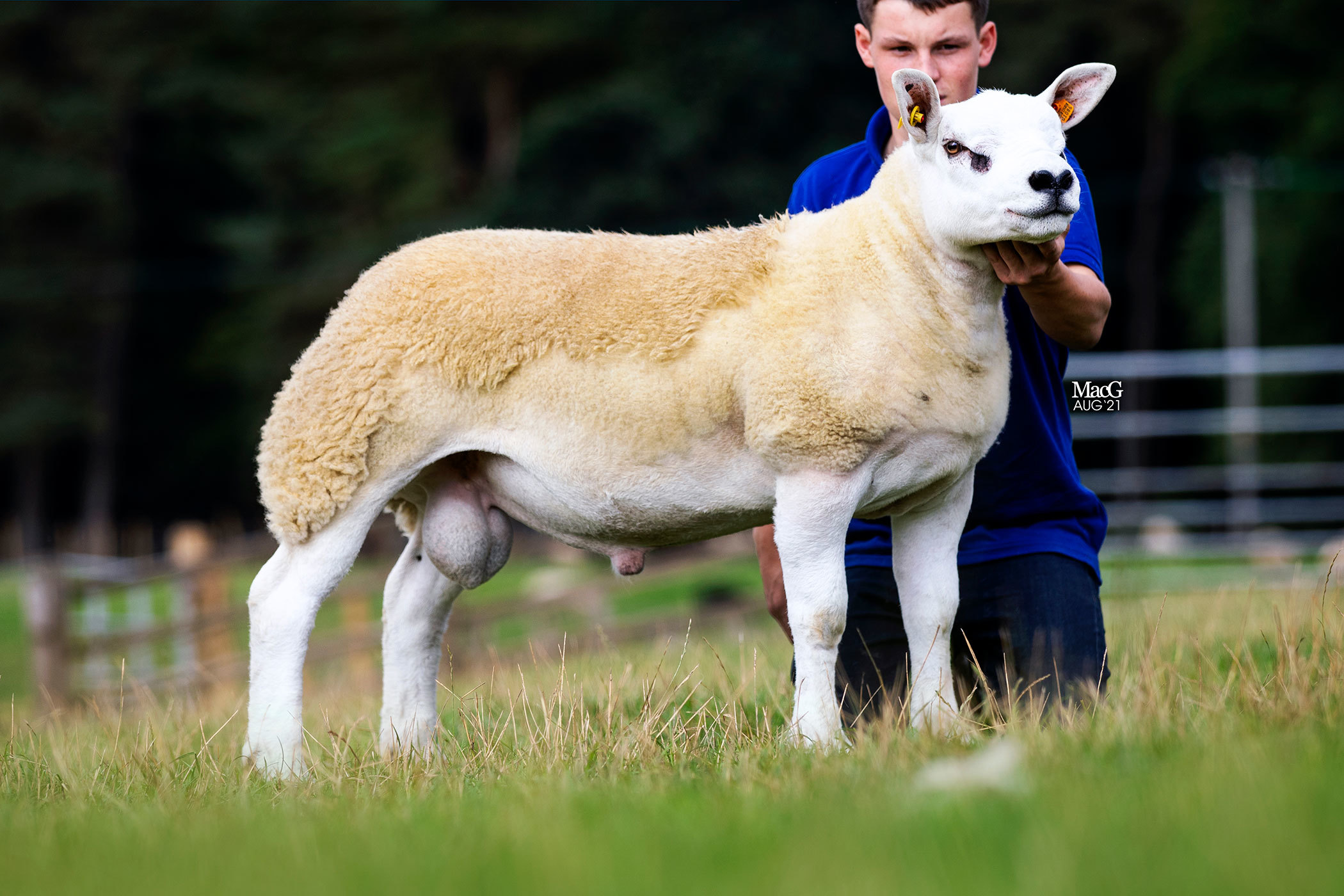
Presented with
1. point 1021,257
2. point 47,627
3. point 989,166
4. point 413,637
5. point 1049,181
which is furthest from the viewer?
point 47,627

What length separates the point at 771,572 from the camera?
4.68m

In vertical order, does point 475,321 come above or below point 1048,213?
below

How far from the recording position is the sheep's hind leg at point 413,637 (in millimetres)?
4328

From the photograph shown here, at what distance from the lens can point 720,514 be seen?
12.7ft

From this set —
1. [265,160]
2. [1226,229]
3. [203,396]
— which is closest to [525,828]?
[1226,229]

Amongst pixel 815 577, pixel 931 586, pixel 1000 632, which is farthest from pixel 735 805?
pixel 1000 632

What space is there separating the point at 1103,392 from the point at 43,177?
100ft

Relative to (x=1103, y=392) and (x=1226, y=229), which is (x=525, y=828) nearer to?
(x=1103, y=392)

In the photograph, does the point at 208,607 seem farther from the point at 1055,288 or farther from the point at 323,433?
the point at 1055,288

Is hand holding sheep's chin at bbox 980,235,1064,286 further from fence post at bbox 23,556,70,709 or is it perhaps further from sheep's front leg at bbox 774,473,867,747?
fence post at bbox 23,556,70,709

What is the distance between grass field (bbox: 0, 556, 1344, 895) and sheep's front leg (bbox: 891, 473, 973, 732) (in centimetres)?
28

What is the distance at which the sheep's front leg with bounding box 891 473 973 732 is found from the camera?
3.83 m

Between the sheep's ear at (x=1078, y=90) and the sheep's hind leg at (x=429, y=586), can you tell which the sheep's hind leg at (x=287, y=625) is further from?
the sheep's ear at (x=1078, y=90)

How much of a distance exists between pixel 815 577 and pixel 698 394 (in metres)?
0.56
